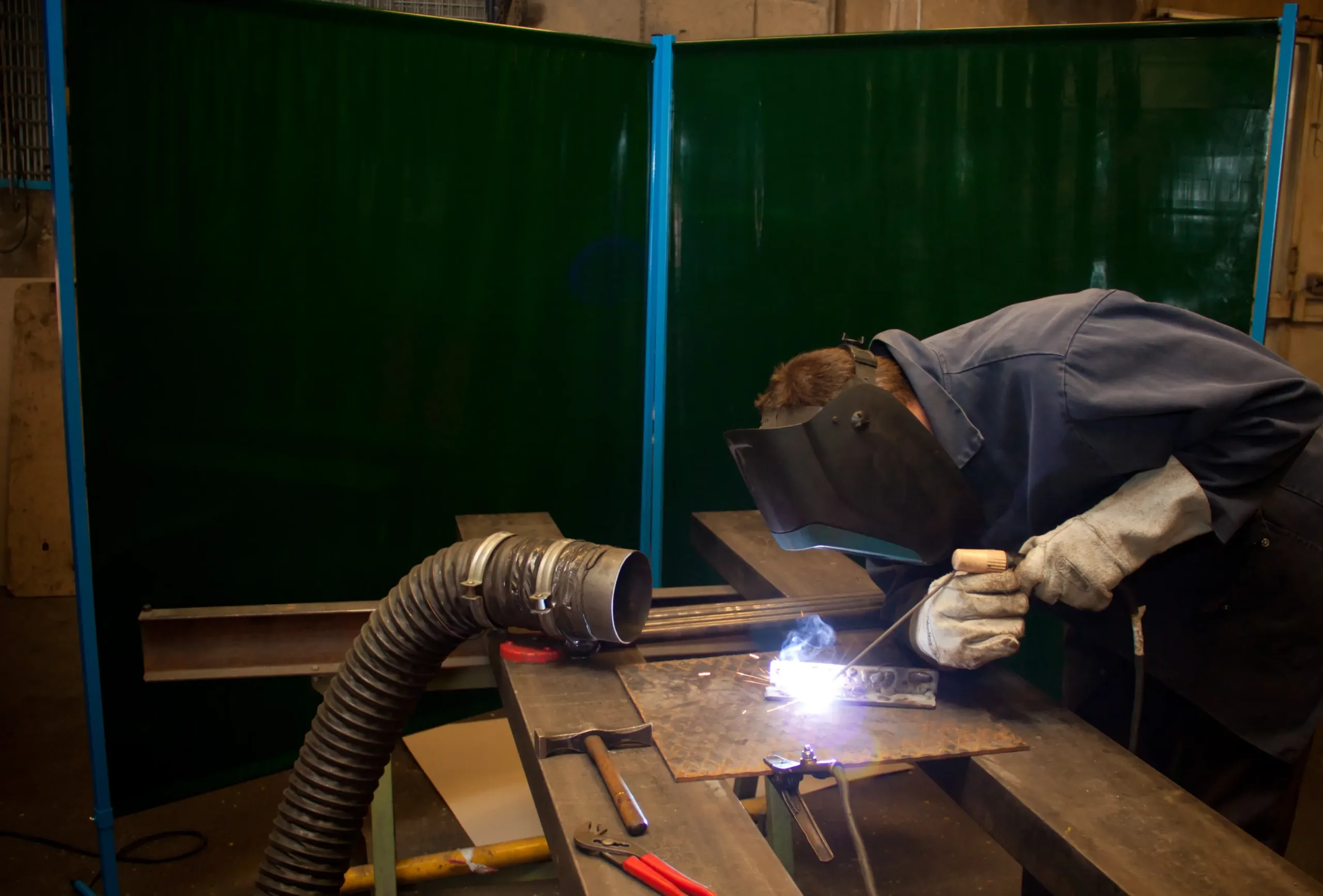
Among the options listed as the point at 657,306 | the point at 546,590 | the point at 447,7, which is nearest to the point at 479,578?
the point at 546,590

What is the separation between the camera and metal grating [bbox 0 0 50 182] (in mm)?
4230

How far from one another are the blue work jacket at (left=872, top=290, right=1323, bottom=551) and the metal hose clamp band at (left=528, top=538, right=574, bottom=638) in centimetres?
67

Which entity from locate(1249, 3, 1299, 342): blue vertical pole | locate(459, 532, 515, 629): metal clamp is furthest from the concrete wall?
locate(1249, 3, 1299, 342): blue vertical pole

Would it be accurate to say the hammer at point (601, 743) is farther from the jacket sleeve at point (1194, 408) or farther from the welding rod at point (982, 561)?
the jacket sleeve at point (1194, 408)

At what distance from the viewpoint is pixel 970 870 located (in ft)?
8.11

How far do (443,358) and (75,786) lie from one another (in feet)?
5.66

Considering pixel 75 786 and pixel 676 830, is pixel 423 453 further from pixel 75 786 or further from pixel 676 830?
pixel 676 830

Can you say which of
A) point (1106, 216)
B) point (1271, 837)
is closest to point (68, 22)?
point (1106, 216)

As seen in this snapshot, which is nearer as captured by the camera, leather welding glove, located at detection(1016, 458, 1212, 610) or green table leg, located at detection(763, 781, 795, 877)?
leather welding glove, located at detection(1016, 458, 1212, 610)

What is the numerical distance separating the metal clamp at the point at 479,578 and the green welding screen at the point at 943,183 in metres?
1.33

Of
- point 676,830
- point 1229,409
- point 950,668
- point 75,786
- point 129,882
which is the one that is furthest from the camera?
point 75,786

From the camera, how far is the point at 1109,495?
1.43 m

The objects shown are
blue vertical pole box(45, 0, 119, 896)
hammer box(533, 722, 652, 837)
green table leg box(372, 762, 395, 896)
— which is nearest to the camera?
hammer box(533, 722, 652, 837)

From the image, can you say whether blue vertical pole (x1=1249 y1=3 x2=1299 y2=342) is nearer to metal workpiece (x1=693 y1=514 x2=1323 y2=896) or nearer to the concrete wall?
metal workpiece (x1=693 y1=514 x2=1323 y2=896)
